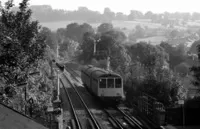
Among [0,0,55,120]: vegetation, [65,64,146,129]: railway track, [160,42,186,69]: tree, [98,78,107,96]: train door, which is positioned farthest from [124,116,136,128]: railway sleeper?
[160,42,186,69]: tree

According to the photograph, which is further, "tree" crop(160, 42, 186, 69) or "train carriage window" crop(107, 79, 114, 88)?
"tree" crop(160, 42, 186, 69)

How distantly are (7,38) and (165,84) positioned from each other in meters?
13.6

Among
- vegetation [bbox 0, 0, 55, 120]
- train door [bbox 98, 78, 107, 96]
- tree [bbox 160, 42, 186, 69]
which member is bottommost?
tree [bbox 160, 42, 186, 69]

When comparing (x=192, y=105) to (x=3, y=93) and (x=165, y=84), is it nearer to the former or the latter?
(x=165, y=84)

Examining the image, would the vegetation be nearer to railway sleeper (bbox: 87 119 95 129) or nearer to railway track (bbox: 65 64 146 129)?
railway sleeper (bbox: 87 119 95 129)

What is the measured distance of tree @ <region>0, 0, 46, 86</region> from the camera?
12.2m

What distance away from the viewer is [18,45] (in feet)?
40.5

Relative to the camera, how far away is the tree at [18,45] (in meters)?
12.2

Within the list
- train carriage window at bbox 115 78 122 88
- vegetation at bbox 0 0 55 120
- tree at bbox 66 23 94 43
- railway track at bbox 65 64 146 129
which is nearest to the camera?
vegetation at bbox 0 0 55 120

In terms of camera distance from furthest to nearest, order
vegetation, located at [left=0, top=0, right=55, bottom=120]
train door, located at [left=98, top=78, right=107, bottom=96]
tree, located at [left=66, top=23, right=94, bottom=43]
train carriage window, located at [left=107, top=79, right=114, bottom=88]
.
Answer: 1. tree, located at [left=66, top=23, right=94, bottom=43]
2. train carriage window, located at [left=107, top=79, right=114, bottom=88]
3. train door, located at [left=98, top=78, right=107, bottom=96]
4. vegetation, located at [left=0, top=0, right=55, bottom=120]

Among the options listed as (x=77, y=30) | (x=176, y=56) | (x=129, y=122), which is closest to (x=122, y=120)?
(x=129, y=122)

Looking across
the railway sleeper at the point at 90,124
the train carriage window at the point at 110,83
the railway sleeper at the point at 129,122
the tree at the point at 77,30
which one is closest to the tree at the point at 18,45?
the railway sleeper at the point at 90,124

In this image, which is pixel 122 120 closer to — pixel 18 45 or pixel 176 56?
pixel 18 45

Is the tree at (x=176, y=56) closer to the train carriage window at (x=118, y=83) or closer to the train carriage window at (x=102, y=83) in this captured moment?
the train carriage window at (x=118, y=83)
